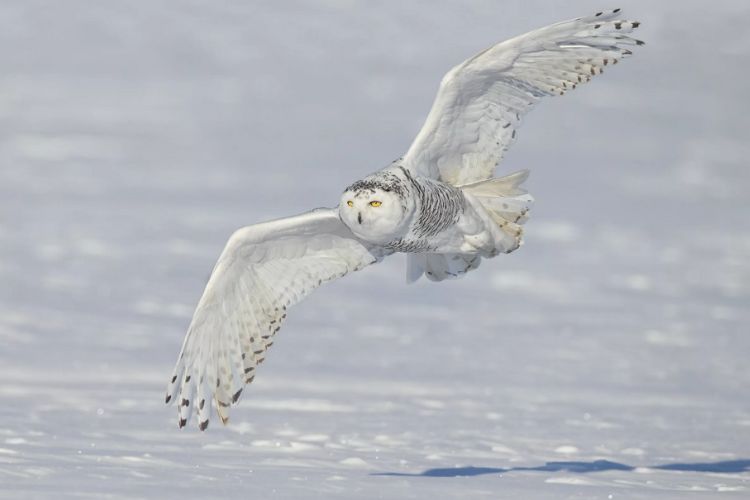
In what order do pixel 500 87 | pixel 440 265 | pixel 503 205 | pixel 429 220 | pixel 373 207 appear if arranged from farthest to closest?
1. pixel 440 265
2. pixel 503 205
3. pixel 500 87
4. pixel 429 220
5. pixel 373 207

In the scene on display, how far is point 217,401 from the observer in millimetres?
10805

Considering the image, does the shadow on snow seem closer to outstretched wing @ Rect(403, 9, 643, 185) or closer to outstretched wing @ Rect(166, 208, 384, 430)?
outstretched wing @ Rect(166, 208, 384, 430)

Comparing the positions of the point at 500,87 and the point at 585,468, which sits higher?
the point at 500,87

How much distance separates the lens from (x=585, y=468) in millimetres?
11742

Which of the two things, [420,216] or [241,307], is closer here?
[420,216]

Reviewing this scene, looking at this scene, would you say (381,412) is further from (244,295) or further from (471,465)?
(244,295)

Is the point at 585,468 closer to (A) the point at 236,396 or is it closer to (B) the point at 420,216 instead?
(B) the point at 420,216

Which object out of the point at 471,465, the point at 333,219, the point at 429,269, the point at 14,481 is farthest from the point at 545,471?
the point at 14,481

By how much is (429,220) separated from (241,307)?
53.4 inches

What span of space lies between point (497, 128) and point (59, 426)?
392 centimetres

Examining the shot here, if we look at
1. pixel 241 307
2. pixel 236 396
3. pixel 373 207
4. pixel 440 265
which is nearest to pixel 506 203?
pixel 440 265

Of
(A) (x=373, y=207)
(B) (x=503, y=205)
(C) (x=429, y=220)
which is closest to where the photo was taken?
(A) (x=373, y=207)

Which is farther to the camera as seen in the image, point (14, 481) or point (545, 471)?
point (545, 471)

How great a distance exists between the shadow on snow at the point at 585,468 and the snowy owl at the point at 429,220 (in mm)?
1325
